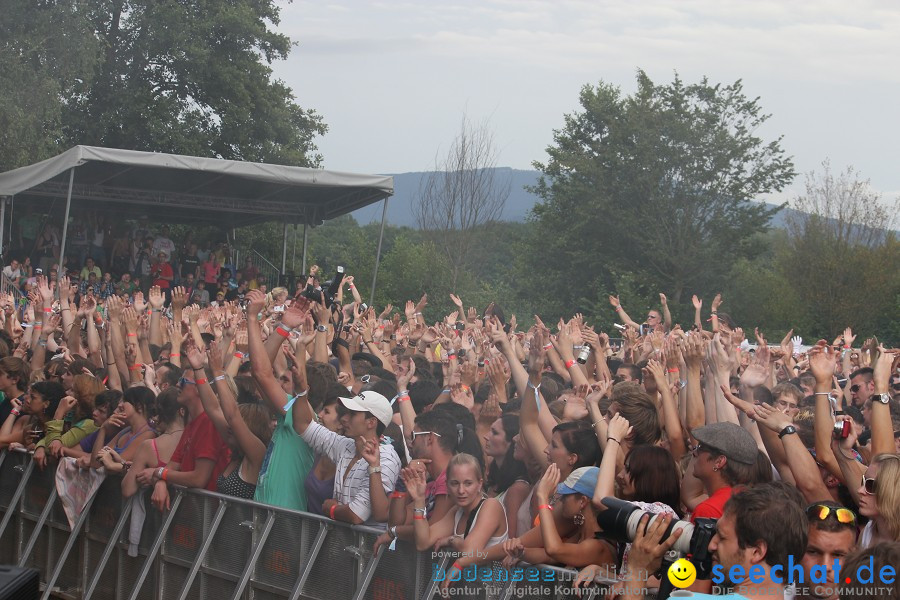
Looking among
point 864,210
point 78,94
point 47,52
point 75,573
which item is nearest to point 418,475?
point 75,573

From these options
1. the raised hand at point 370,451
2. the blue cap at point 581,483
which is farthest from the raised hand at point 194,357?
the blue cap at point 581,483

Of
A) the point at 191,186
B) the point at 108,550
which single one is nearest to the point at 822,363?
the point at 108,550

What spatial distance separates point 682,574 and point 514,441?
2397 millimetres

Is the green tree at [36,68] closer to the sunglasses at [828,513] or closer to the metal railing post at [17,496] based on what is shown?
the metal railing post at [17,496]

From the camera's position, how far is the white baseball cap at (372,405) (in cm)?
564

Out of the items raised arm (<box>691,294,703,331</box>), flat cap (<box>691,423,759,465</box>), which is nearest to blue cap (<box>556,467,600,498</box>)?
flat cap (<box>691,423,759,465</box>)

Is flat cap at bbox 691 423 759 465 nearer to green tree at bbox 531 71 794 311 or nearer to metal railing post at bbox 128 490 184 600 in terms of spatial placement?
metal railing post at bbox 128 490 184 600

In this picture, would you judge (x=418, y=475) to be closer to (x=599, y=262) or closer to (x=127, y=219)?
(x=127, y=219)

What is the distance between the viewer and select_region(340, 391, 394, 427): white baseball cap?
5.64 meters

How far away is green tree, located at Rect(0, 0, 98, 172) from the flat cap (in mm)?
22250

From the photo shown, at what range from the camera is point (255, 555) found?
593 cm

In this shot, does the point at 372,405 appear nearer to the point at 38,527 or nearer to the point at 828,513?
the point at 828,513

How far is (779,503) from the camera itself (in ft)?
11.0

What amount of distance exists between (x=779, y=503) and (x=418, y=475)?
1.95 metres
